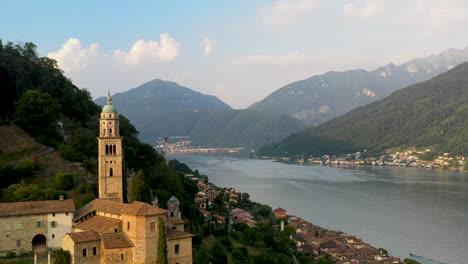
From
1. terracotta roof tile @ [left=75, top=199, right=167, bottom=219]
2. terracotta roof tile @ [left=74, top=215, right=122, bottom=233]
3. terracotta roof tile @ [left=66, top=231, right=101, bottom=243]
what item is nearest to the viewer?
terracotta roof tile @ [left=66, top=231, right=101, bottom=243]

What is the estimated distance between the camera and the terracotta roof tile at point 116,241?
68.3 ft

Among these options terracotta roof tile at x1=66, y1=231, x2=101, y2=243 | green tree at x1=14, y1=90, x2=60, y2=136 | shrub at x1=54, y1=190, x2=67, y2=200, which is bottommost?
terracotta roof tile at x1=66, y1=231, x2=101, y2=243

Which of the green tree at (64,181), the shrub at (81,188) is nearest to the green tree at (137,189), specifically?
the shrub at (81,188)

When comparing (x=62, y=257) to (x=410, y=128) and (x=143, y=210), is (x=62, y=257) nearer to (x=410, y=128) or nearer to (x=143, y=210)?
(x=143, y=210)

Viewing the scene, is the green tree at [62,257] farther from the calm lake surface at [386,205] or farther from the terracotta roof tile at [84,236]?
the calm lake surface at [386,205]

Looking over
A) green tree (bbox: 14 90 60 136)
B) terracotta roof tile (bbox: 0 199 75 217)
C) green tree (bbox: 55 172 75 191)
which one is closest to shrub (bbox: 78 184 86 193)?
green tree (bbox: 55 172 75 191)

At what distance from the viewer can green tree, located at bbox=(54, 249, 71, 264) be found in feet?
66.4

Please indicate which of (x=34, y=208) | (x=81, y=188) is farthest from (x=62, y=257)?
(x=81, y=188)

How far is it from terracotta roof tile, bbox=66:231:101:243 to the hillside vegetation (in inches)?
5306

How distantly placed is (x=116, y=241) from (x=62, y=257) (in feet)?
7.53

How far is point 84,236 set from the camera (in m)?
21.0

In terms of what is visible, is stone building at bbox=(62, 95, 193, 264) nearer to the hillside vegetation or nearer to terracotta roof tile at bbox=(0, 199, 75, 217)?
terracotta roof tile at bbox=(0, 199, 75, 217)

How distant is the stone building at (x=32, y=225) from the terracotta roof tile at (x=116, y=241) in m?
3.19

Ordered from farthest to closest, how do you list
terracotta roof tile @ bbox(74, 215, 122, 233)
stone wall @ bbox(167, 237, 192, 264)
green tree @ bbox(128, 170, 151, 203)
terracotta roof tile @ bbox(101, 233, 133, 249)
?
green tree @ bbox(128, 170, 151, 203)
stone wall @ bbox(167, 237, 192, 264)
terracotta roof tile @ bbox(74, 215, 122, 233)
terracotta roof tile @ bbox(101, 233, 133, 249)
